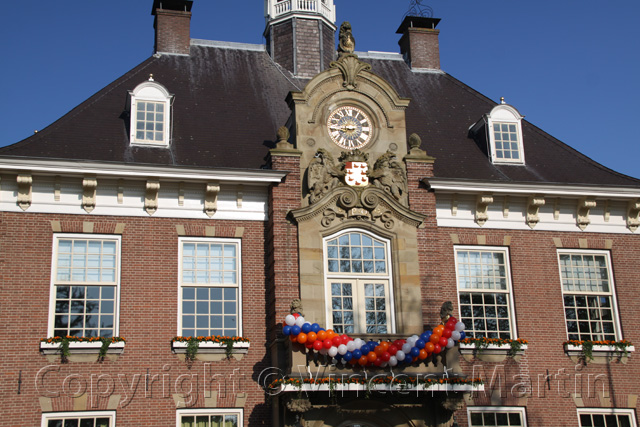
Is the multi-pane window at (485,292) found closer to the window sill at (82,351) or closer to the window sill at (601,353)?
the window sill at (601,353)

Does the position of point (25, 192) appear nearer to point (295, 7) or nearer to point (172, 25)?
point (172, 25)

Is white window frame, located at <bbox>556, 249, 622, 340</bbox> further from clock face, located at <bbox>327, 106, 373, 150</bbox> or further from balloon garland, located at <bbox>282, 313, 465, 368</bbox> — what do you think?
clock face, located at <bbox>327, 106, 373, 150</bbox>

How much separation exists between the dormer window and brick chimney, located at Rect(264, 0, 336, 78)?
599 cm

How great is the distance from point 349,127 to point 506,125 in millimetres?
4786

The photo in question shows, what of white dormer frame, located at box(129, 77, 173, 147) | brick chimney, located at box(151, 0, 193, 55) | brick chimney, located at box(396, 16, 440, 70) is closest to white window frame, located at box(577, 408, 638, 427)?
white dormer frame, located at box(129, 77, 173, 147)

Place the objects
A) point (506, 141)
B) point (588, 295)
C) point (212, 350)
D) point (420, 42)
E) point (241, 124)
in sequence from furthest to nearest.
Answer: point (420, 42), point (506, 141), point (241, 124), point (588, 295), point (212, 350)

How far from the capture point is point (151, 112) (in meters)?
19.2

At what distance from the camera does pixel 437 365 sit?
55.4ft

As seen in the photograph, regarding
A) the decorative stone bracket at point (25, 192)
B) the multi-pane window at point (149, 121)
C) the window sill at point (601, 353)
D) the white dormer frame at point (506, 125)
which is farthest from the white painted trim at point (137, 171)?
the window sill at point (601, 353)

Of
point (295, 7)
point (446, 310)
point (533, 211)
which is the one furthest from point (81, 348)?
point (295, 7)

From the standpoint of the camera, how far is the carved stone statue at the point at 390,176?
18.5 meters

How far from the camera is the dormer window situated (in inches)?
820

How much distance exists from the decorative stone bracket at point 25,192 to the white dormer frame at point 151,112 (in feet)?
9.19

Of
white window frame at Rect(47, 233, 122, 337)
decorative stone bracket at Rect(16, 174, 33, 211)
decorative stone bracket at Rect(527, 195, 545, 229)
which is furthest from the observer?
decorative stone bracket at Rect(527, 195, 545, 229)
